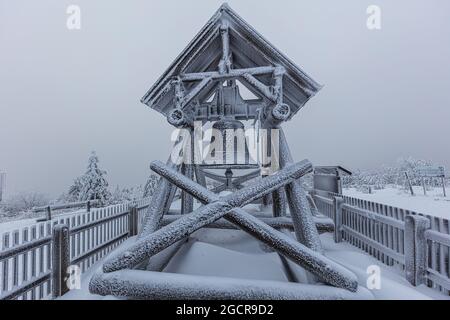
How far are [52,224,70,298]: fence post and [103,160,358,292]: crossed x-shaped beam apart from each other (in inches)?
61.3

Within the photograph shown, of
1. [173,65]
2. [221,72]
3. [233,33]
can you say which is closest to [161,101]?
[173,65]

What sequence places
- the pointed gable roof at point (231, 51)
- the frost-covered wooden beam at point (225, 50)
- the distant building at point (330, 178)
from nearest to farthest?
1. the pointed gable roof at point (231, 51)
2. the frost-covered wooden beam at point (225, 50)
3. the distant building at point (330, 178)

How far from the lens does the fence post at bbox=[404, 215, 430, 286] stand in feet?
12.4

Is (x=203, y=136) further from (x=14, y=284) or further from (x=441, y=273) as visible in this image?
(x=441, y=273)

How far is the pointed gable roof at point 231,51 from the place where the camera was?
397cm

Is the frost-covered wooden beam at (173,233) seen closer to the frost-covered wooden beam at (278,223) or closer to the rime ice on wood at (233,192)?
the rime ice on wood at (233,192)

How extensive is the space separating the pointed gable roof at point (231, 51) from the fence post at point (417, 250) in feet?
9.82

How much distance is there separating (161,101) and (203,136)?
1.47 m

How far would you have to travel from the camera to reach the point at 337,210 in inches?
270

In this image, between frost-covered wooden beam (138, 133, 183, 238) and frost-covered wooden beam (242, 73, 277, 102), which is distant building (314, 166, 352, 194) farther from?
frost-covered wooden beam (138, 133, 183, 238)

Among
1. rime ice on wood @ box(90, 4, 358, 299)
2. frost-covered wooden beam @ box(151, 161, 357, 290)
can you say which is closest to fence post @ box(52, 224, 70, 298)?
rime ice on wood @ box(90, 4, 358, 299)

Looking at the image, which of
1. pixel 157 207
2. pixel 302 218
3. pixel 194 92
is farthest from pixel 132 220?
pixel 302 218

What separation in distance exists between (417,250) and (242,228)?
3.40m

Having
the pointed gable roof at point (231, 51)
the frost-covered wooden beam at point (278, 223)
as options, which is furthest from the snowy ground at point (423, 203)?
the pointed gable roof at point (231, 51)
